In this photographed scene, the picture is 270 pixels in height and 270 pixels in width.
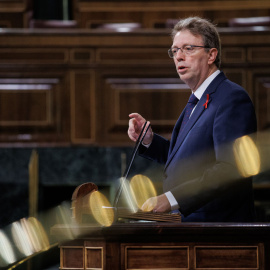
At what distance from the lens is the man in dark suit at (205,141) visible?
1.14 meters

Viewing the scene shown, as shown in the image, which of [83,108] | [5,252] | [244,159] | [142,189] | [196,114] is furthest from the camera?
[83,108]

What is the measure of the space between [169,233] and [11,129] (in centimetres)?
166

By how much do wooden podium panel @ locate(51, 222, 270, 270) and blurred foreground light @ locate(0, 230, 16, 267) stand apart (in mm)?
896

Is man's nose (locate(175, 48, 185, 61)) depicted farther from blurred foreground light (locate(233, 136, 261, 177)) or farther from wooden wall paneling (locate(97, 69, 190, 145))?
wooden wall paneling (locate(97, 69, 190, 145))

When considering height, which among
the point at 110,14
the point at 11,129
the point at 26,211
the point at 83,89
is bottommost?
the point at 26,211

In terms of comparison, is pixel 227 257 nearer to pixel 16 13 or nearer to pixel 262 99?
pixel 262 99

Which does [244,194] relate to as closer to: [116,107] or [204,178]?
[204,178]

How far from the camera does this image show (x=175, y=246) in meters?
0.99

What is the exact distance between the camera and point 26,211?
234 cm

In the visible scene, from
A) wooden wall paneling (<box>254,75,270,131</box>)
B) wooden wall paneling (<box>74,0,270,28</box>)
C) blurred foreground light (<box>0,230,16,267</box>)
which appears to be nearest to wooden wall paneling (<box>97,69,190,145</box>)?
wooden wall paneling (<box>254,75,270,131</box>)

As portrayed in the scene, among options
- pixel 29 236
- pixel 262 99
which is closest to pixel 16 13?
pixel 262 99

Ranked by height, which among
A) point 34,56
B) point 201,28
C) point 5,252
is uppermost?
point 34,56

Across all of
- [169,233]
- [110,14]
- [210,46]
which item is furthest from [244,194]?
[110,14]

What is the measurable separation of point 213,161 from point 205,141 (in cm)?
5
